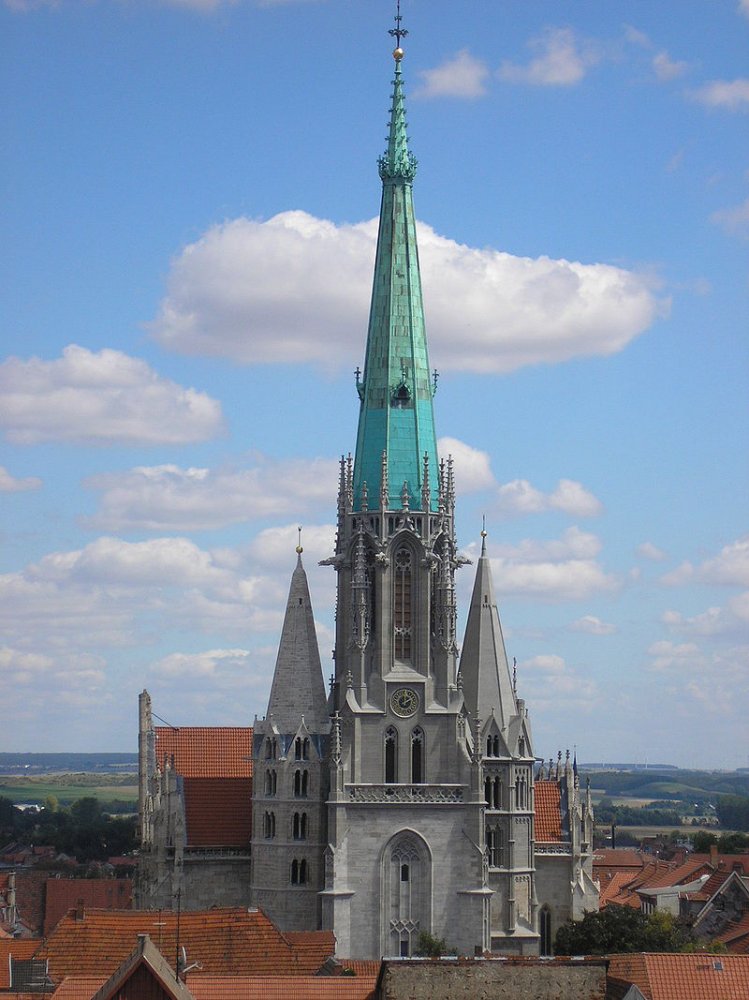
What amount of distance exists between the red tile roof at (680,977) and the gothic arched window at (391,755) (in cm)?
3271

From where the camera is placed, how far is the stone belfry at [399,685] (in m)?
104

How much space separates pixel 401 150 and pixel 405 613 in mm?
28144

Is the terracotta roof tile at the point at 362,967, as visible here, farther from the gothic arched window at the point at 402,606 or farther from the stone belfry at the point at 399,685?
the gothic arched window at the point at 402,606

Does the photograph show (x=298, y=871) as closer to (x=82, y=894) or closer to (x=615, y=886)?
(x=82, y=894)

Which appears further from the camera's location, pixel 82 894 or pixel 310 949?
pixel 82 894

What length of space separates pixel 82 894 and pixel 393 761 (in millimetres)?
46422

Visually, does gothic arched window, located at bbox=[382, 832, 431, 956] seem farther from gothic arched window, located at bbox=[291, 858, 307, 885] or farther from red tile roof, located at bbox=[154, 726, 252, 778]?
red tile roof, located at bbox=[154, 726, 252, 778]

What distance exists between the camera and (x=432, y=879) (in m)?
104

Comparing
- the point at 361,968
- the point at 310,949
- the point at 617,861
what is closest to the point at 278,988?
the point at 361,968

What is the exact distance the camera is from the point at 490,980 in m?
67.5

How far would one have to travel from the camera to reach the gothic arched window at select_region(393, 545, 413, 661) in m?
108

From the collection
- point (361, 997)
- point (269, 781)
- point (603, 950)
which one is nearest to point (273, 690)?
point (269, 781)

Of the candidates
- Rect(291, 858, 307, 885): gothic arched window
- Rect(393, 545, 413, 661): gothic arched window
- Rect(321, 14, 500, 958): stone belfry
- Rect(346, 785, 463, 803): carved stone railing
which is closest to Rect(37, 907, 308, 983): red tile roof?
Rect(321, 14, 500, 958): stone belfry

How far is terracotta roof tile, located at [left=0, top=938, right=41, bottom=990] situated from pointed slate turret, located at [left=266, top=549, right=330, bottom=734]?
23.8 meters
